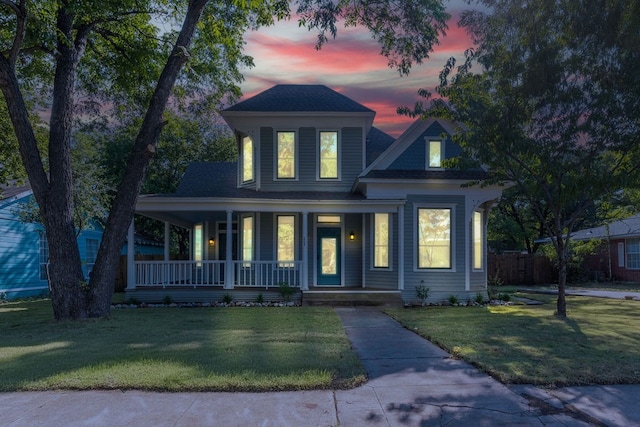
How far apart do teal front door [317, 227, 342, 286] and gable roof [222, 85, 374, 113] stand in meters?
3.85

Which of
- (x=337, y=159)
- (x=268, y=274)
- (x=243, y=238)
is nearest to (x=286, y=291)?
(x=268, y=274)

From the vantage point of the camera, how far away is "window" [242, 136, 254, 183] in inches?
659

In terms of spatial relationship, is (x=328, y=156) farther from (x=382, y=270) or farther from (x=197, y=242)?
(x=197, y=242)

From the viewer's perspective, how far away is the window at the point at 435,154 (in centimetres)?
1537

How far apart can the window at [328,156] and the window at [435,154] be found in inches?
118

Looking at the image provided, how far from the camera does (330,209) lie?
47.5 feet

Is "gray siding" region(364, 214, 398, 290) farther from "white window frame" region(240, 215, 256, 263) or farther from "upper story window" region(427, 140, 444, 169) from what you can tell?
"white window frame" region(240, 215, 256, 263)

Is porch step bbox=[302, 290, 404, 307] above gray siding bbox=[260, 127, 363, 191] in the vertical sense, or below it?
below

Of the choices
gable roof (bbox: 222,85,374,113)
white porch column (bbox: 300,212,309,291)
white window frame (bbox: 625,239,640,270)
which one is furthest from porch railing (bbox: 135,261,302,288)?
white window frame (bbox: 625,239,640,270)

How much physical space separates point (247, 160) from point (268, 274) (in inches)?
162

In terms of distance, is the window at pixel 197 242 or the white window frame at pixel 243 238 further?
the window at pixel 197 242

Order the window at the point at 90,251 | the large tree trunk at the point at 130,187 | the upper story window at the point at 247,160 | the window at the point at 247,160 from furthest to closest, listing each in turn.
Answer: the window at the point at 90,251, the window at the point at 247,160, the upper story window at the point at 247,160, the large tree trunk at the point at 130,187

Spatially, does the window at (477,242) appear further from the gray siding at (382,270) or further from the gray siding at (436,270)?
the gray siding at (382,270)

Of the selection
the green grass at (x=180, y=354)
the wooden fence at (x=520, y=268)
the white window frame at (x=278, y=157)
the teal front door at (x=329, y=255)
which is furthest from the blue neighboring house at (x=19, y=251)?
the wooden fence at (x=520, y=268)
